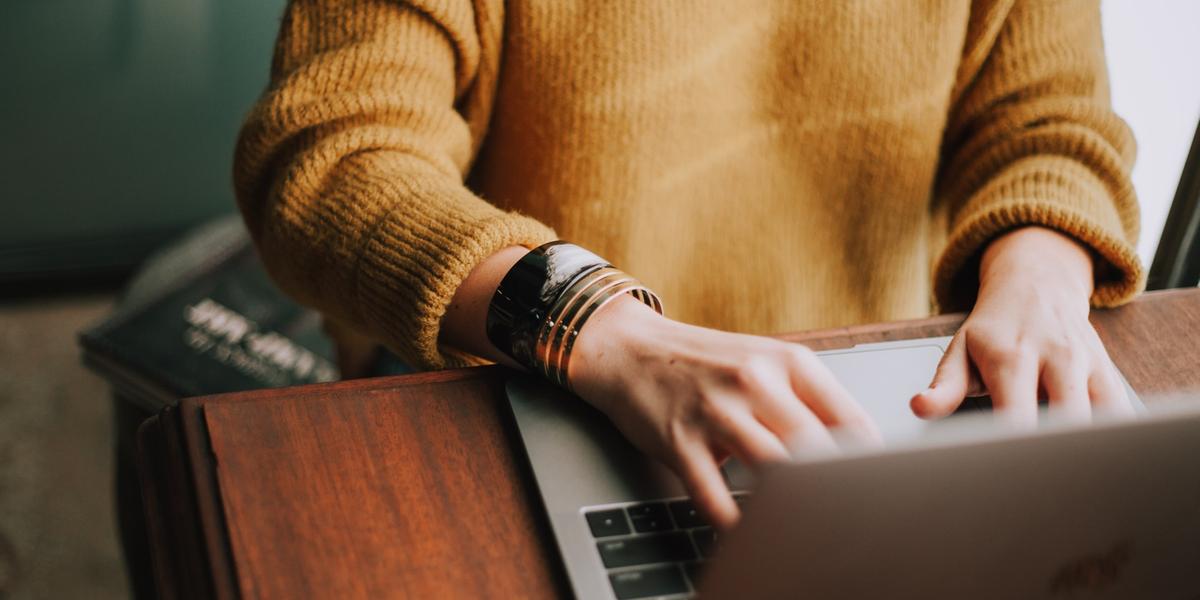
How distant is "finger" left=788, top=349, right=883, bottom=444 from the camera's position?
45 centimetres

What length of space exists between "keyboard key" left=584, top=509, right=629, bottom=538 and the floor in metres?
1.13

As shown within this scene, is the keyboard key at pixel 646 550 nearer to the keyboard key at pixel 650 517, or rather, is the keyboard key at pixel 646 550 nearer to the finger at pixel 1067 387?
the keyboard key at pixel 650 517

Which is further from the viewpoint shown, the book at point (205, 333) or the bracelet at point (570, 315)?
the book at point (205, 333)

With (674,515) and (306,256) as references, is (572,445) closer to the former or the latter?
(674,515)

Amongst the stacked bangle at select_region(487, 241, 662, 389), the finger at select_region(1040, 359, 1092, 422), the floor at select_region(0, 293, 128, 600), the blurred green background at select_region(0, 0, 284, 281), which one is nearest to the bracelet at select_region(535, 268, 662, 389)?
the stacked bangle at select_region(487, 241, 662, 389)

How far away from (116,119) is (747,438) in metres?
1.56

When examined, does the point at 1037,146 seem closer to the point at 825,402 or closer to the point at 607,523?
the point at 825,402

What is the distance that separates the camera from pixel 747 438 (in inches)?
17.1

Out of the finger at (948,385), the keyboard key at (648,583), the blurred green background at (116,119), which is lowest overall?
the blurred green background at (116,119)

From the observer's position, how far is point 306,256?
1.96ft

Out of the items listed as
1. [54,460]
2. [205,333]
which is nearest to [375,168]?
[205,333]

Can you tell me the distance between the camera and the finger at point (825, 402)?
1.47 ft

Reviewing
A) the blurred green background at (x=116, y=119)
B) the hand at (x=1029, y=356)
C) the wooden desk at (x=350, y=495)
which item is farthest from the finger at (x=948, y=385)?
the blurred green background at (x=116, y=119)

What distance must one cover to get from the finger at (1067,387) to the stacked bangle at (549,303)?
230mm
